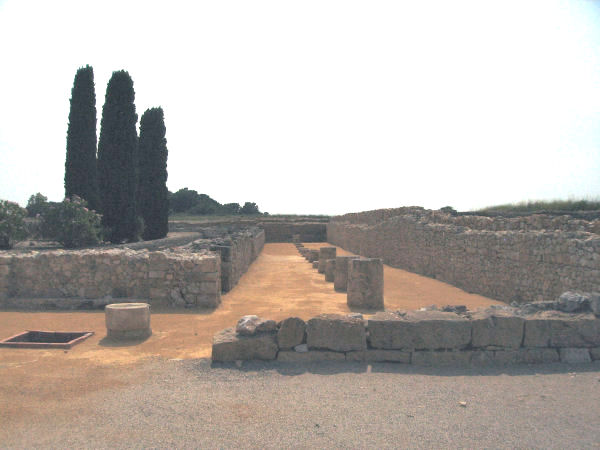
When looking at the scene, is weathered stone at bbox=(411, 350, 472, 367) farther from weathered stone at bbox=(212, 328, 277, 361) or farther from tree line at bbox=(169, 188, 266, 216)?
tree line at bbox=(169, 188, 266, 216)

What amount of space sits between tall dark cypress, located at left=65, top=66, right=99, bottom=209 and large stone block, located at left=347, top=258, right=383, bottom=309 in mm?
14514

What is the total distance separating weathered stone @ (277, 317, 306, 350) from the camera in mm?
5895

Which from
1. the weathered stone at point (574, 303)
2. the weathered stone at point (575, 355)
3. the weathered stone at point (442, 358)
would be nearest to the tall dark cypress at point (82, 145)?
the weathered stone at point (442, 358)

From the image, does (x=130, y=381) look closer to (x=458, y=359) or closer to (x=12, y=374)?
(x=12, y=374)

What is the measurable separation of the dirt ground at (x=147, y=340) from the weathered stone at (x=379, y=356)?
219 centimetres

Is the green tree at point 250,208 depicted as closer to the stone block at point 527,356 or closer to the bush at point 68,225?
the bush at point 68,225

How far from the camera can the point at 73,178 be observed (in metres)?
19.7

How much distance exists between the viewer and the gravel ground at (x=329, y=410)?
152 inches

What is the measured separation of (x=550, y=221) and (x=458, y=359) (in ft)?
24.3

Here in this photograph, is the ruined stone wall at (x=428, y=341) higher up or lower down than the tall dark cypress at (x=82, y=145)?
lower down

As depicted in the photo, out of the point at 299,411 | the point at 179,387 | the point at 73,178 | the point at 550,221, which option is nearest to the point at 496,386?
the point at 299,411

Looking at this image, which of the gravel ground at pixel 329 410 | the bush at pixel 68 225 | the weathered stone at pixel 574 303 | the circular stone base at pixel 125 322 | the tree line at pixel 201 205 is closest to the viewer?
the gravel ground at pixel 329 410

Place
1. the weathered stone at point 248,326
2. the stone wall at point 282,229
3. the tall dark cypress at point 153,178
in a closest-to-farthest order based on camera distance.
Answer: the weathered stone at point 248,326 < the tall dark cypress at point 153,178 < the stone wall at point 282,229

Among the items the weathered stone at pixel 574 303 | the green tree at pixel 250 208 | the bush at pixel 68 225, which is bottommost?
the weathered stone at pixel 574 303
